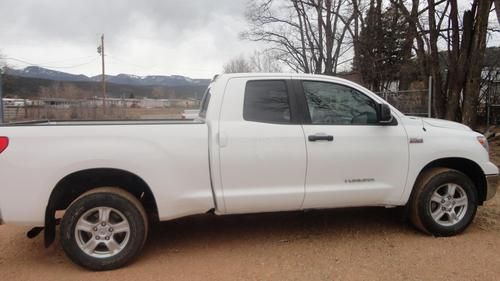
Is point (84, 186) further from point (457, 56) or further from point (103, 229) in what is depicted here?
point (457, 56)

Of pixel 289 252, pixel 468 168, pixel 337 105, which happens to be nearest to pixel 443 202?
pixel 468 168

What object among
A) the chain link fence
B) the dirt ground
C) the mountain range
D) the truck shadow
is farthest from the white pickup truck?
the mountain range

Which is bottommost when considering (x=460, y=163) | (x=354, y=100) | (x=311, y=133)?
(x=460, y=163)

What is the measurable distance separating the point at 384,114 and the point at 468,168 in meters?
1.36

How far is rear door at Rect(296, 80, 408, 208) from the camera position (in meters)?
4.32

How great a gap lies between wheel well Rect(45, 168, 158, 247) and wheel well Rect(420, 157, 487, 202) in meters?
3.15

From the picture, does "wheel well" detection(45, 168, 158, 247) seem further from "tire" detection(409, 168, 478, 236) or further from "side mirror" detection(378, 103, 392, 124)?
"tire" detection(409, 168, 478, 236)

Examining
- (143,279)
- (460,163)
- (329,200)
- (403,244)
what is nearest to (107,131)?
(143,279)

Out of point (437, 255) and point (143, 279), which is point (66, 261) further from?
point (437, 255)

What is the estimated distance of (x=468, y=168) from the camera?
4855 mm

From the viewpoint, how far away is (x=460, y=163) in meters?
4.80

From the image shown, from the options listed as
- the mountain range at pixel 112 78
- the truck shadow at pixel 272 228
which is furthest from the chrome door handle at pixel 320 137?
the mountain range at pixel 112 78

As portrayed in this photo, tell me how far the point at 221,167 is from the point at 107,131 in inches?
44.3

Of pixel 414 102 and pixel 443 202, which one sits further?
pixel 414 102
